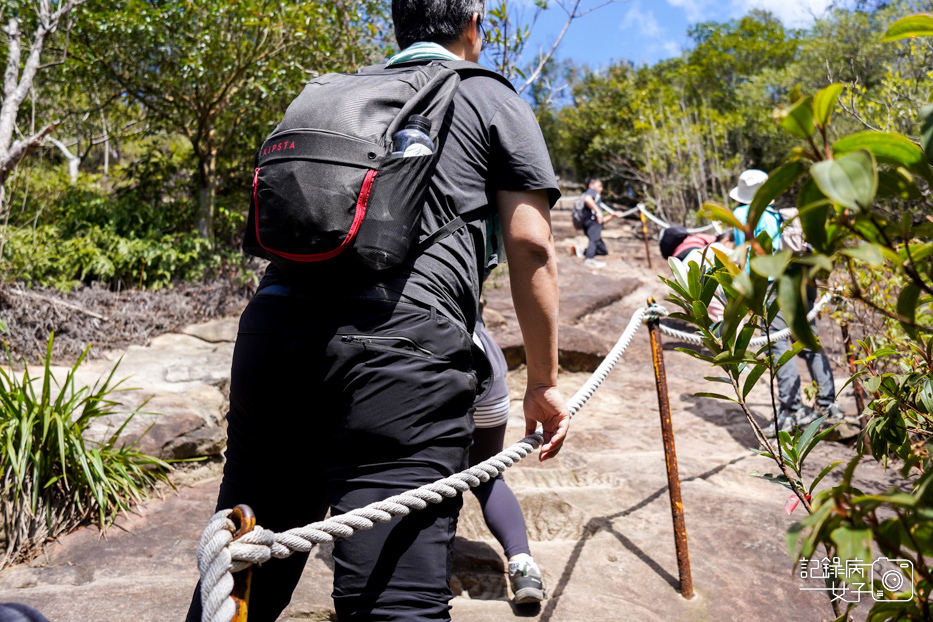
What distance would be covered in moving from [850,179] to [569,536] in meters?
2.80

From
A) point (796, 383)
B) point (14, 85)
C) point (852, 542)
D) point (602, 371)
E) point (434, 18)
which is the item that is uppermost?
point (14, 85)

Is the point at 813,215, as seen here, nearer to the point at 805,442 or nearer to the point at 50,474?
the point at 805,442

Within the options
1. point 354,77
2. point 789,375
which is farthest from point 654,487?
point 354,77

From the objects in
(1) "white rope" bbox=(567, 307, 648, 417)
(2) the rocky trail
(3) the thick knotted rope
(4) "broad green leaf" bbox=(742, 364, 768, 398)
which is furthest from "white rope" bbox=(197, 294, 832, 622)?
(2) the rocky trail

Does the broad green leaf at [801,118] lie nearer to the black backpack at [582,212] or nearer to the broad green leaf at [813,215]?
the broad green leaf at [813,215]

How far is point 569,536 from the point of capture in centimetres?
317

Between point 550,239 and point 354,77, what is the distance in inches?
22.3

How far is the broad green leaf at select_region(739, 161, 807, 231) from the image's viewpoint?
68 cm

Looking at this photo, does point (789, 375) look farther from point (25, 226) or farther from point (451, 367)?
point (25, 226)

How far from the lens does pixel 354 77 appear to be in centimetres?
152

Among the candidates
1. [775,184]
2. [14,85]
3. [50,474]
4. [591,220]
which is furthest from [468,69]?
[591,220]

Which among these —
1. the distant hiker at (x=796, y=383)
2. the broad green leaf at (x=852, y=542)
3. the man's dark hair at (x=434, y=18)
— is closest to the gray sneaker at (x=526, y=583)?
the man's dark hair at (x=434, y=18)

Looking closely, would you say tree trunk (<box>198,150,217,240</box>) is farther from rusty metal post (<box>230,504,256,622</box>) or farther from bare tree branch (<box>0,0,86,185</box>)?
rusty metal post (<box>230,504,256,622</box>)

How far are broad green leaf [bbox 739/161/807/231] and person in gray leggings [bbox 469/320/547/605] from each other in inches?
65.1
